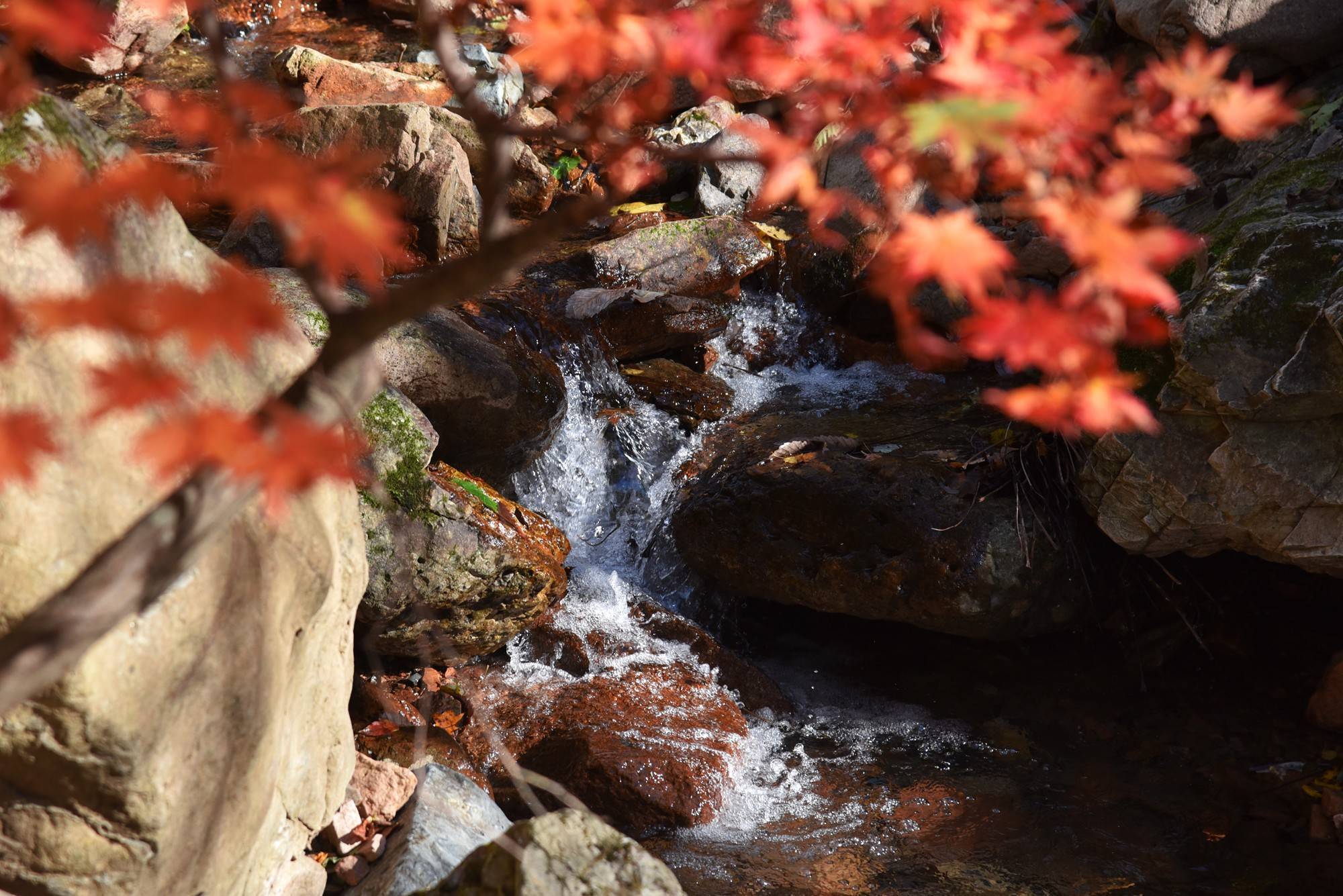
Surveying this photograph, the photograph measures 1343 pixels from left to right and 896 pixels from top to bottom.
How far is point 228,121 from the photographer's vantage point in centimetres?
160

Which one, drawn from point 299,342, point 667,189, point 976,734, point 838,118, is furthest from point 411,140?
point 838,118

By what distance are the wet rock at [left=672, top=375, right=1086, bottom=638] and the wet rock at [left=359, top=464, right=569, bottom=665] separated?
1070 mm

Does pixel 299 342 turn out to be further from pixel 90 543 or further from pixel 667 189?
pixel 667 189

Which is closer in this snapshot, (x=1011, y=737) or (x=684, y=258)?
(x=1011, y=737)

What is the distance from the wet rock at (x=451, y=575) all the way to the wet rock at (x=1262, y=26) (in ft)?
17.6

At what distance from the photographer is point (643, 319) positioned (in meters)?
6.79

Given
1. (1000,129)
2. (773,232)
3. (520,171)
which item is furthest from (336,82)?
(1000,129)

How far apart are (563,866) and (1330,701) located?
A: 3804 mm

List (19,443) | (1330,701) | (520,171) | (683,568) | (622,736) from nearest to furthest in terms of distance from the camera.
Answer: (19,443), (1330,701), (622,736), (683,568), (520,171)

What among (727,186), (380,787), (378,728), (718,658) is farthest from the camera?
(727,186)

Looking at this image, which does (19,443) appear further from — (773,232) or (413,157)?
(773,232)

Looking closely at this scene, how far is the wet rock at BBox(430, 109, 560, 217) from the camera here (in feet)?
26.5

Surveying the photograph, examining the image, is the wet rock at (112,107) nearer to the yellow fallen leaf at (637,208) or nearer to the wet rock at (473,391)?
the yellow fallen leaf at (637,208)

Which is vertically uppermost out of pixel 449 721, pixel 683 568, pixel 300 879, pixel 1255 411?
pixel 1255 411
